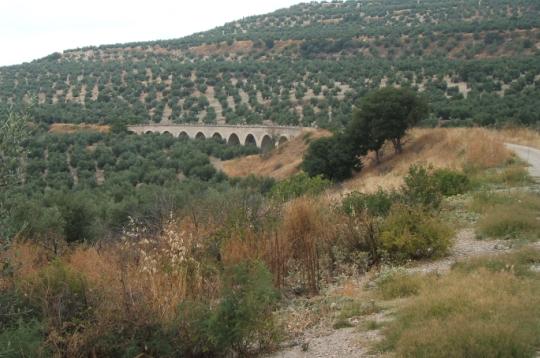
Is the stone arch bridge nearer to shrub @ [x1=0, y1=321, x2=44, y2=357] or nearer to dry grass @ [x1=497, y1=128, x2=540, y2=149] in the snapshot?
dry grass @ [x1=497, y1=128, x2=540, y2=149]

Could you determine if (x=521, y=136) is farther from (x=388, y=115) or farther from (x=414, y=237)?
(x=414, y=237)

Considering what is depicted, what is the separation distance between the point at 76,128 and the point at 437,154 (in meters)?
46.3

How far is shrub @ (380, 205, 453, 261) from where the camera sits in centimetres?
1036

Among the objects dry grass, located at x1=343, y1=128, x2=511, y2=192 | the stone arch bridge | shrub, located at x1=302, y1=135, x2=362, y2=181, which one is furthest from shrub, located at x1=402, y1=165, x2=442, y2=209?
the stone arch bridge

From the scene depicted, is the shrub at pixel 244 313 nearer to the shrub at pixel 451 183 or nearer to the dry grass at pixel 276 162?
the shrub at pixel 451 183

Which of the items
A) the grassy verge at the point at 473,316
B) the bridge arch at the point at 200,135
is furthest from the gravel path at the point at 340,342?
the bridge arch at the point at 200,135

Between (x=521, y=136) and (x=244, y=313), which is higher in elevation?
(x=244, y=313)

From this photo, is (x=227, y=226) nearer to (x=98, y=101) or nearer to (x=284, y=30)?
(x=98, y=101)

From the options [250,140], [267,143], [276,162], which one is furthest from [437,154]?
[250,140]

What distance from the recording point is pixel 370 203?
41.4 feet

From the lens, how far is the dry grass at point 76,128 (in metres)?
63.1

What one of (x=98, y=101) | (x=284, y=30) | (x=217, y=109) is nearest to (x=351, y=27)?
(x=284, y=30)

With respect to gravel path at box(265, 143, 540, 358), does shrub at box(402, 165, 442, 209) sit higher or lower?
lower

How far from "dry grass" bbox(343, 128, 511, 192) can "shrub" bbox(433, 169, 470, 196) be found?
33.0 inches
